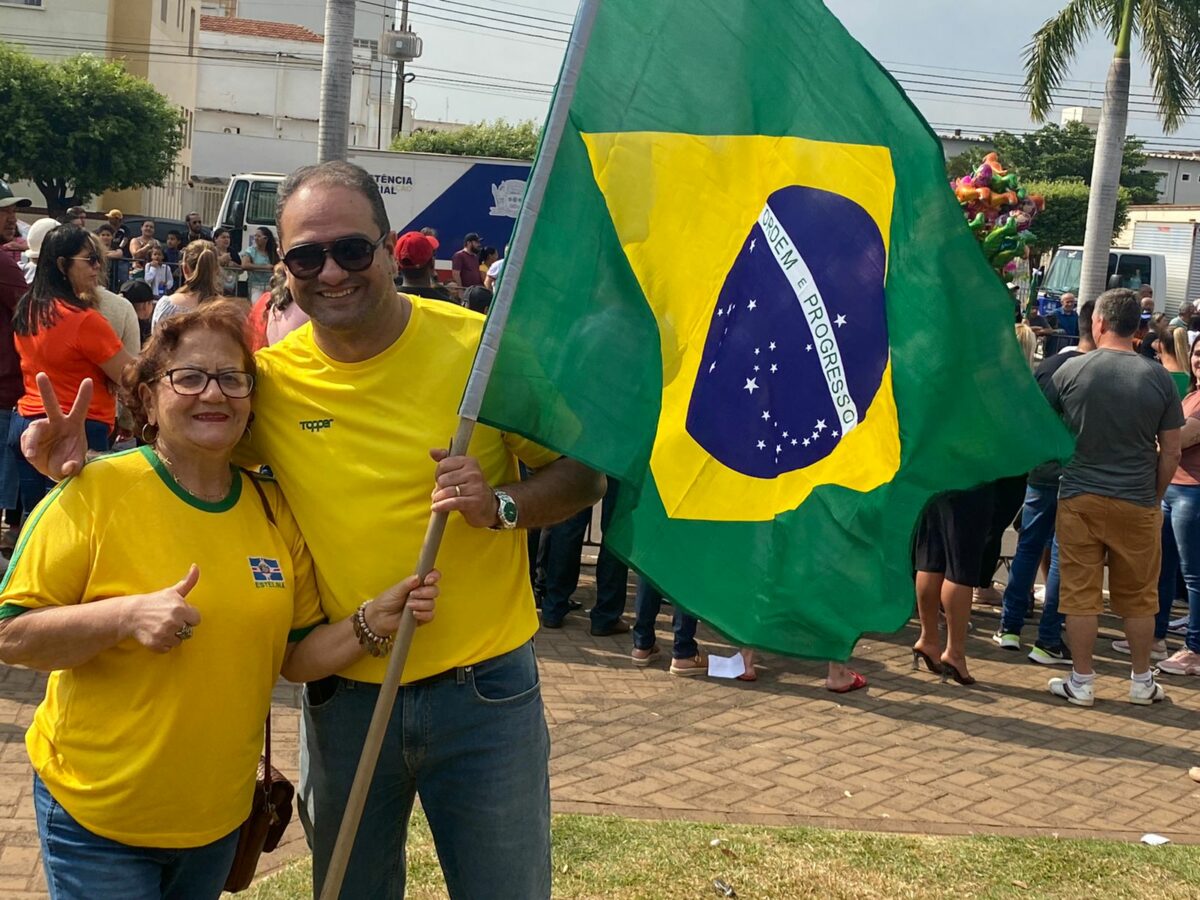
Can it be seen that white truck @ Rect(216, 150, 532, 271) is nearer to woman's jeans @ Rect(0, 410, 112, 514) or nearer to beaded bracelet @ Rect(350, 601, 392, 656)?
woman's jeans @ Rect(0, 410, 112, 514)

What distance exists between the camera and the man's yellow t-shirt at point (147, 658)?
2734 millimetres

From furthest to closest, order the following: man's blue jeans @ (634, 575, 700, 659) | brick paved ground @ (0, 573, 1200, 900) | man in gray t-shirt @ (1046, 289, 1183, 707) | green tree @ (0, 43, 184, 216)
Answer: green tree @ (0, 43, 184, 216) < man's blue jeans @ (634, 575, 700, 659) < man in gray t-shirt @ (1046, 289, 1183, 707) < brick paved ground @ (0, 573, 1200, 900)

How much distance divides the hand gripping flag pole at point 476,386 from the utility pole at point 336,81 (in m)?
11.8

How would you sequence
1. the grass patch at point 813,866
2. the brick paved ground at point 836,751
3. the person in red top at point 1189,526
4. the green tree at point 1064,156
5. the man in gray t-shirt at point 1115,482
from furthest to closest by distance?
the green tree at point 1064,156 < the person in red top at point 1189,526 < the man in gray t-shirt at point 1115,482 < the brick paved ground at point 836,751 < the grass patch at point 813,866

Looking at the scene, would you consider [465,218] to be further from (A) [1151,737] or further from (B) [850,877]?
(B) [850,877]

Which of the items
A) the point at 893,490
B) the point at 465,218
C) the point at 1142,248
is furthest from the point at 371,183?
the point at 1142,248

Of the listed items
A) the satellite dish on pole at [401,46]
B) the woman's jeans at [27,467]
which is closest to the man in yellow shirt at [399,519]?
the woman's jeans at [27,467]

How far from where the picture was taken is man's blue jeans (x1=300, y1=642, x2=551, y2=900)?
9.70 feet

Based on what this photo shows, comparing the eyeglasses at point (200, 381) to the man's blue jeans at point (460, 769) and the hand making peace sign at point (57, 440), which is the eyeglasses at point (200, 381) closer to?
the hand making peace sign at point (57, 440)

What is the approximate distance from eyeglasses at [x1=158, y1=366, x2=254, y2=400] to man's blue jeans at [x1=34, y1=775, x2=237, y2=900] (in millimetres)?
800

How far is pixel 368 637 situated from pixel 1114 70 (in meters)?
19.4

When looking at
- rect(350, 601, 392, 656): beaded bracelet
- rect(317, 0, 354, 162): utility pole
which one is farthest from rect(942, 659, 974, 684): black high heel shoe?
rect(317, 0, 354, 162): utility pole

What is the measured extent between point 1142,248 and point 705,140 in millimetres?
39284

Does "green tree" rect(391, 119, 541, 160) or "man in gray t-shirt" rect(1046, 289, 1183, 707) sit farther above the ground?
"green tree" rect(391, 119, 541, 160)
